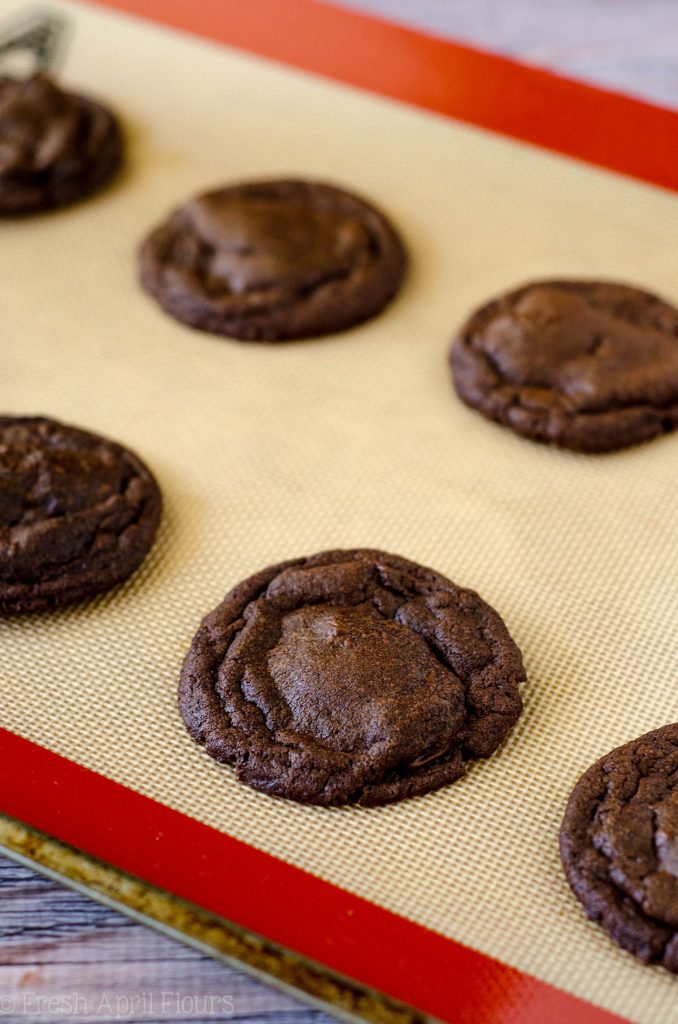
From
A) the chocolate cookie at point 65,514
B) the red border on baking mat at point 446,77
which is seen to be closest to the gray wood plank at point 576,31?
the red border on baking mat at point 446,77

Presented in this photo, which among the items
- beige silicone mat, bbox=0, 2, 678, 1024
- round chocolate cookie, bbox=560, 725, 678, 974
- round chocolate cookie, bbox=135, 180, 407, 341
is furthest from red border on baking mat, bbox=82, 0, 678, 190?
round chocolate cookie, bbox=560, 725, 678, 974

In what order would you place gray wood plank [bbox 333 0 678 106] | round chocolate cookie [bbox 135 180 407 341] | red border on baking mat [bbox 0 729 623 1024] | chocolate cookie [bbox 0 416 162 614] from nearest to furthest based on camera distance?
1. red border on baking mat [bbox 0 729 623 1024]
2. chocolate cookie [bbox 0 416 162 614]
3. round chocolate cookie [bbox 135 180 407 341]
4. gray wood plank [bbox 333 0 678 106]

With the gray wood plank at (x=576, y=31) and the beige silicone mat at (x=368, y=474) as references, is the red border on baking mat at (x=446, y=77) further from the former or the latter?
the gray wood plank at (x=576, y=31)

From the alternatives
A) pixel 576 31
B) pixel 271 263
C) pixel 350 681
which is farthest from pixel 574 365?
pixel 576 31

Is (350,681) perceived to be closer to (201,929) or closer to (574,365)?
(201,929)

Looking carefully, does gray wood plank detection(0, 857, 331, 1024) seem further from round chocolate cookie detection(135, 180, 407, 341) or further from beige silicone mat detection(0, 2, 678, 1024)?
round chocolate cookie detection(135, 180, 407, 341)
